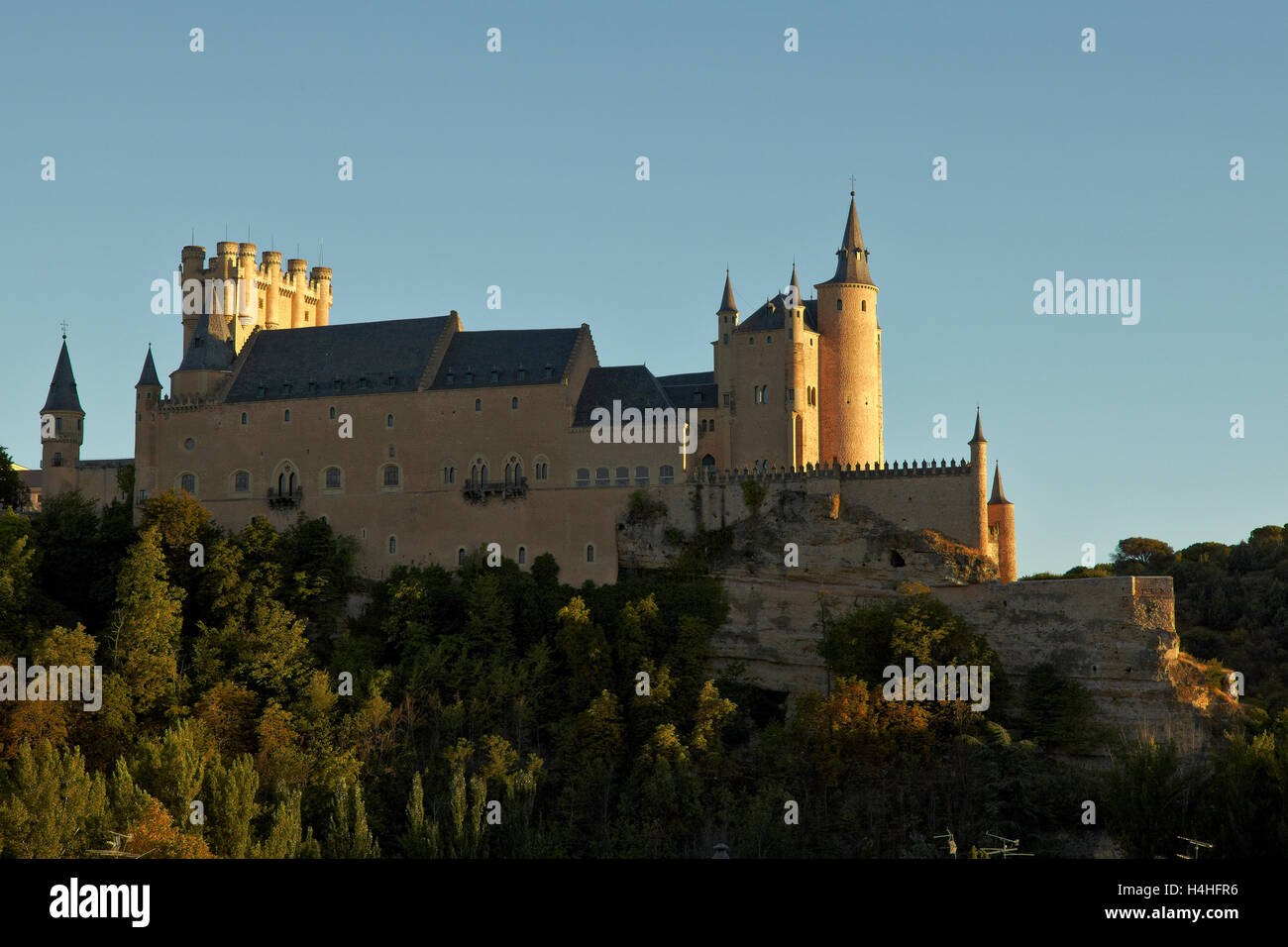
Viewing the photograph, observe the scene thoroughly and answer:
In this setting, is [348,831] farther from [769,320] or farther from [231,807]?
[769,320]

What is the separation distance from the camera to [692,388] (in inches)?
3113

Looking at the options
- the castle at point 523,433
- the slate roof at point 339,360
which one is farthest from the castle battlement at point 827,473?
the slate roof at point 339,360

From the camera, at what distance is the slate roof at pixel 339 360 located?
8125cm

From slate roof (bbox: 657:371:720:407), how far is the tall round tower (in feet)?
14.6

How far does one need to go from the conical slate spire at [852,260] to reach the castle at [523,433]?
0.27ft

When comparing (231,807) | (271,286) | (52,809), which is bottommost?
(231,807)

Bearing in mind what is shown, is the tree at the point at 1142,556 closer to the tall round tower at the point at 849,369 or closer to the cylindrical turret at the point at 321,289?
the tall round tower at the point at 849,369

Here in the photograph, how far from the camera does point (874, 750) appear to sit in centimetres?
6844

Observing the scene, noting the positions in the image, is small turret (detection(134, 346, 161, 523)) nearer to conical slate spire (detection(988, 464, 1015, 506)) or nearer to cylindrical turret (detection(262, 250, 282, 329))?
cylindrical turret (detection(262, 250, 282, 329))

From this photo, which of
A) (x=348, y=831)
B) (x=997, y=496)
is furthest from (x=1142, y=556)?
(x=348, y=831)

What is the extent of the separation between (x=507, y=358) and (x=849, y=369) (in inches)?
563
